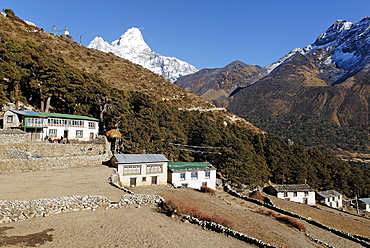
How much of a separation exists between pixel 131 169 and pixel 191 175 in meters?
8.61

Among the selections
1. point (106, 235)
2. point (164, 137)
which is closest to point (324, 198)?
point (164, 137)

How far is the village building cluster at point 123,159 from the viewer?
86.8 feet

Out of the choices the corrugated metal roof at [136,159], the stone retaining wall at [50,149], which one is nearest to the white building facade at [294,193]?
the corrugated metal roof at [136,159]

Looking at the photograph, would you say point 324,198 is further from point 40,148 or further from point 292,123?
point 292,123

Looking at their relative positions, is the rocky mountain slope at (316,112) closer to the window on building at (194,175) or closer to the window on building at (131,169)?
the window on building at (194,175)

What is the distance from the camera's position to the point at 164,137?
39.1 m

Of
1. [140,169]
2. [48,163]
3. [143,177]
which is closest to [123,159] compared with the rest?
[140,169]

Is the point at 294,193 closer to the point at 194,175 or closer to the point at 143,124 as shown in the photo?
the point at 194,175

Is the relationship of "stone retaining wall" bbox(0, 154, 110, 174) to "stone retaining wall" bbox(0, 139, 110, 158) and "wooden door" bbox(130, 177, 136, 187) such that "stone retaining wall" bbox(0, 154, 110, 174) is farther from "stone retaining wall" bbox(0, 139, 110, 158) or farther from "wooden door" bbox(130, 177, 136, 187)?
"wooden door" bbox(130, 177, 136, 187)

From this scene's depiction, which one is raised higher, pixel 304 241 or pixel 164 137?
pixel 164 137

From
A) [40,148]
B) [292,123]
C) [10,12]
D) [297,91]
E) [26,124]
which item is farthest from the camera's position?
[297,91]

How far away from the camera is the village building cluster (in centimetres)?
2645

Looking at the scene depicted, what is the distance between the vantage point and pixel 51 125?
98.3ft

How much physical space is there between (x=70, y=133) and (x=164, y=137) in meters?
13.9
